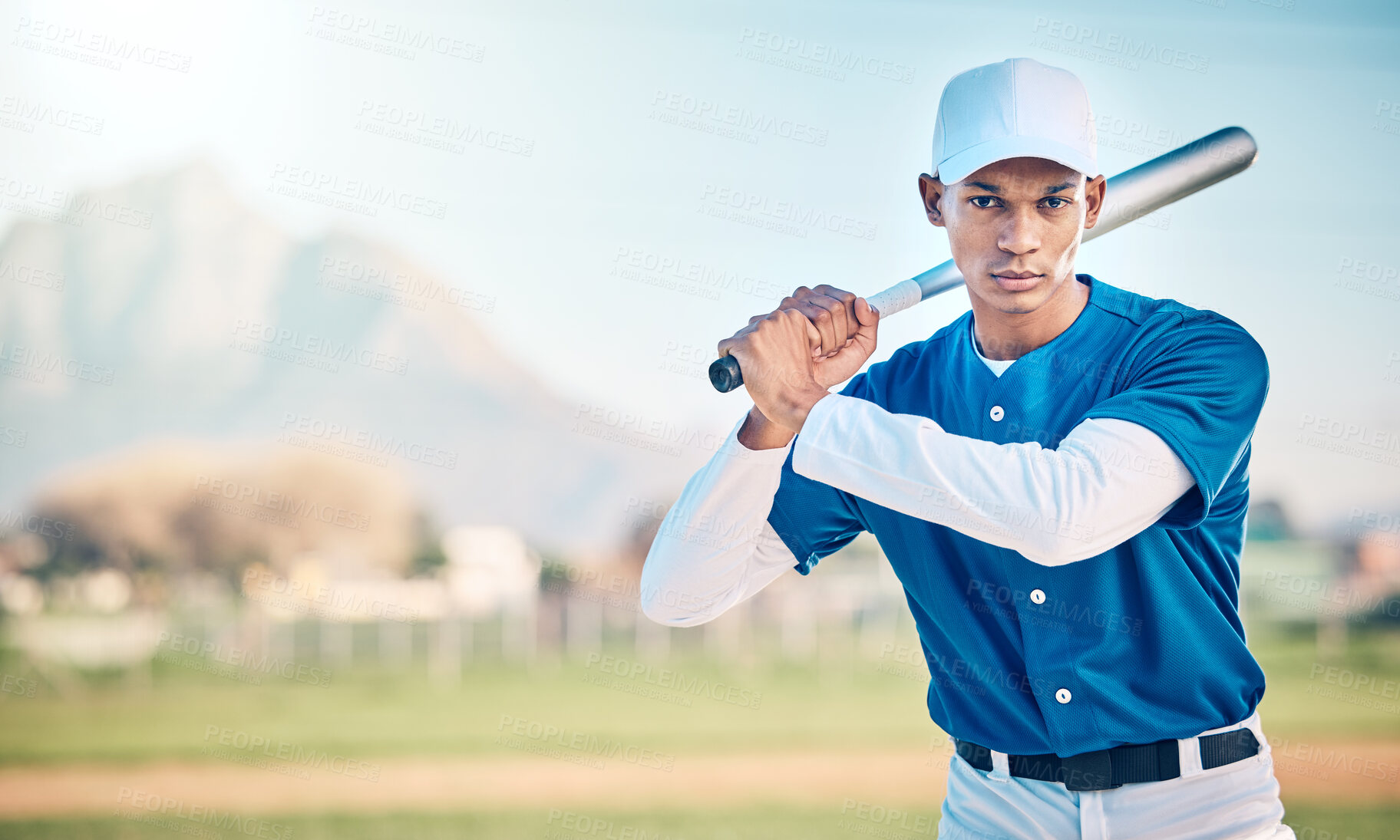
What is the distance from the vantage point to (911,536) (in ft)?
5.35

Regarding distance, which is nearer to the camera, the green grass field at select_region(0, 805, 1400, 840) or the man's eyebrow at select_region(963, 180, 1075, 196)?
the man's eyebrow at select_region(963, 180, 1075, 196)

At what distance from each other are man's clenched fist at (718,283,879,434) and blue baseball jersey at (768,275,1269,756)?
0.18m

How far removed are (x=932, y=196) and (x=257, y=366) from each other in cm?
3093

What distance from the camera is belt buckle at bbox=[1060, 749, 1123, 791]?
1.42 m

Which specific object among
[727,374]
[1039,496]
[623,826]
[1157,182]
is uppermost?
[1157,182]

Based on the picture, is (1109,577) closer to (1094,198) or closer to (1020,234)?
(1020,234)

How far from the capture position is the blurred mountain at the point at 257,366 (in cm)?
2328

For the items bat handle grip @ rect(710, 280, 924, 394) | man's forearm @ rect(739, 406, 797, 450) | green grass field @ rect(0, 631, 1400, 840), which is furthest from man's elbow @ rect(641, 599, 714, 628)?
green grass field @ rect(0, 631, 1400, 840)

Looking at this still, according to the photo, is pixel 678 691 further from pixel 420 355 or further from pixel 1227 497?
pixel 420 355

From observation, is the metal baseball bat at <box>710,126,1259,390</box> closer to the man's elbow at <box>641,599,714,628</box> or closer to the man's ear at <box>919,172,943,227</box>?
the man's ear at <box>919,172,943,227</box>

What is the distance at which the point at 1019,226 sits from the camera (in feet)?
4.93

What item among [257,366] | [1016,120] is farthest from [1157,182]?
[257,366]

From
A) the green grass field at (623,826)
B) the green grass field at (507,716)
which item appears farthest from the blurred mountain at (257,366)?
the green grass field at (623,826)

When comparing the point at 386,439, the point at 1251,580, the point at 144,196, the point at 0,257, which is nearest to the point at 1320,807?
the point at 1251,580
